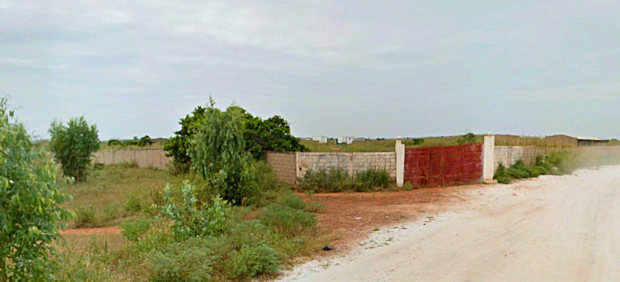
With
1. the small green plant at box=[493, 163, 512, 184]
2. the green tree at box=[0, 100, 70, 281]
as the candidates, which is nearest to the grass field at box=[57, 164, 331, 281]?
the green tree at box=[0, 100, 70, 281]

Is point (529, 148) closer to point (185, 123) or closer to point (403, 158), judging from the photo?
point (403, 158)

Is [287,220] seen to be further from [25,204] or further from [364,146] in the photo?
[364,146]

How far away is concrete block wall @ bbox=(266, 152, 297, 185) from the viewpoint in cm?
1666

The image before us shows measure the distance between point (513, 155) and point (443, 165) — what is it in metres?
5.27

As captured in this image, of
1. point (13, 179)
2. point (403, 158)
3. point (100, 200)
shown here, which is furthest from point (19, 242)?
point (403, 158)

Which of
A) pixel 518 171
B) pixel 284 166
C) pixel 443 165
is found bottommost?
pixel 518 171

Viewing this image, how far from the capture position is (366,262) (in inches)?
269

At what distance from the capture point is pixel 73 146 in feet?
Answer: 60.4

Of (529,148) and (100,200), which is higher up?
(529,148)

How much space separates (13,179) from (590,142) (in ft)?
161

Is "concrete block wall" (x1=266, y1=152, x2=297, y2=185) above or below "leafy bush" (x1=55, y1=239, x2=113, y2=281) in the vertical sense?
above

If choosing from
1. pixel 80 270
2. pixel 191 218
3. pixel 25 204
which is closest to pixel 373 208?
pixel 191 218

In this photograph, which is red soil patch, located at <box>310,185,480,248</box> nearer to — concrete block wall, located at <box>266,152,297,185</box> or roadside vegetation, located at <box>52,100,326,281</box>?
roadside vegetation, located at <box>52,100,326,281</box>

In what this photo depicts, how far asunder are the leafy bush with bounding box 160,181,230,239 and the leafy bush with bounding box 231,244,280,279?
1054 mm
